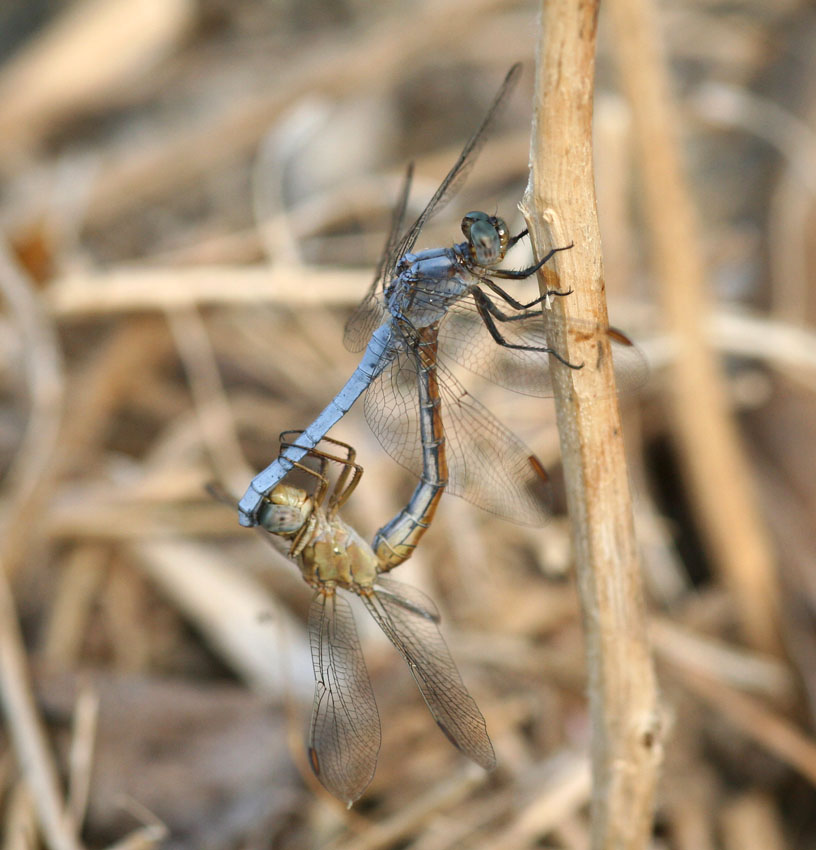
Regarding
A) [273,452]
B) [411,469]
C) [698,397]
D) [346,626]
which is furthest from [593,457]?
[273,452]

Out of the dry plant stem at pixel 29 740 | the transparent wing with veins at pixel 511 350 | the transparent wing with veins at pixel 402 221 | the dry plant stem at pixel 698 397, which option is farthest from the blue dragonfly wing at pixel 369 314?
the dry plant stem at pixel 29 740

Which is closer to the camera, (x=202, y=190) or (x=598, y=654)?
(x=598, y=654)

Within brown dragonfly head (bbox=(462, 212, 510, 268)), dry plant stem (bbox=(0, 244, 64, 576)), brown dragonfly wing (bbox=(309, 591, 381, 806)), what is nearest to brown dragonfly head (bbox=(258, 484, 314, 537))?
brown dragonfly wing (bbox=(309, 591, 381, 806))

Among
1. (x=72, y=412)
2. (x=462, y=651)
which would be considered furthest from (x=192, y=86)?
(x=462, y=651)

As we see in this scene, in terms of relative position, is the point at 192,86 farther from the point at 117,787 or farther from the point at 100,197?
the point at 117,787

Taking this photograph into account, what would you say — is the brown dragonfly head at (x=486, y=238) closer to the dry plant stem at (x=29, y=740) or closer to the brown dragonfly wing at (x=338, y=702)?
the brown dragonfly wing at (x=338, y=702)

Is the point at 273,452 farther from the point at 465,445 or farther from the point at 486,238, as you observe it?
the point at 486,238
